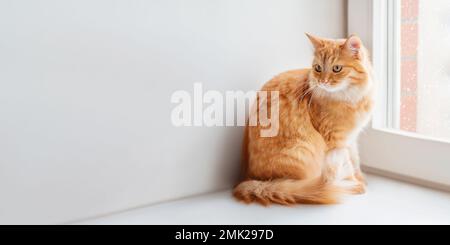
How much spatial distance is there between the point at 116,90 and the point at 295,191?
1.69 feet

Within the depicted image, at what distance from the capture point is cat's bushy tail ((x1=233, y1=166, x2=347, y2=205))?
139 centimetres

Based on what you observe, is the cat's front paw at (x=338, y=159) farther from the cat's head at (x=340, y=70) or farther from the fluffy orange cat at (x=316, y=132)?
the cat's head at (x=340, y=70)

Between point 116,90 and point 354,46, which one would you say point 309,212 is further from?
point 116,90

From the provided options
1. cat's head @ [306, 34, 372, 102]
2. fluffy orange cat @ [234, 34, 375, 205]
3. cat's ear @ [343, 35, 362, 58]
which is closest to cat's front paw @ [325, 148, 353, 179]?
fluffy orange cat @ [234, 34, 375, 205]

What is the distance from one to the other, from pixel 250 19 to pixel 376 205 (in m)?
0.61

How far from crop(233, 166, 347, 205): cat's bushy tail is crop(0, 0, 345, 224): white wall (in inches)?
6.5

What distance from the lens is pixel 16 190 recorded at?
1220 millimetres

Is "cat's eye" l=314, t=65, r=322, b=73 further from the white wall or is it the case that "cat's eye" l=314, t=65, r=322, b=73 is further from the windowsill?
the windowsill

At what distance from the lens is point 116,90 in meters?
1.33

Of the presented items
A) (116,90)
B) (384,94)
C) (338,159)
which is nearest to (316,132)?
(338,159)

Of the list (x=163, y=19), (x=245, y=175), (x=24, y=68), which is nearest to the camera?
(x=24, y=68)

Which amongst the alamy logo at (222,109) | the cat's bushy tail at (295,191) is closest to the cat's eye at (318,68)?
the alamy logo at (222,109)
